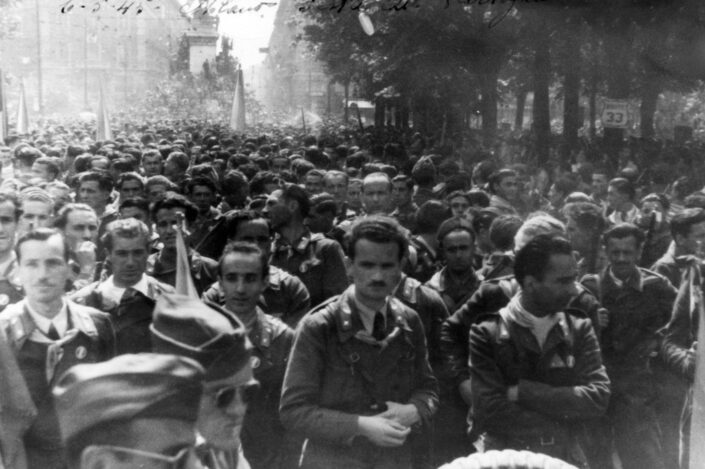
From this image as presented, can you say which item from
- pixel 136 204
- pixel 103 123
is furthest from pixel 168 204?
pixel 103 123

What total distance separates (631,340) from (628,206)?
4329mm

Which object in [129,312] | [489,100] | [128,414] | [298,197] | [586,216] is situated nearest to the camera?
[128,414]

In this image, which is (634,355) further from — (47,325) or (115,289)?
(47,325)

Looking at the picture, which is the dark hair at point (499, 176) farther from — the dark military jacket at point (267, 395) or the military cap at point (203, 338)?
the military cap at point (203, 338)

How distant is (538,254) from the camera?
3.96 meters

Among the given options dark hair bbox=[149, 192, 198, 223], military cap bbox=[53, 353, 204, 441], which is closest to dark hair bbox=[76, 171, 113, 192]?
dark hair bbox=[149, 192, 198, 223]

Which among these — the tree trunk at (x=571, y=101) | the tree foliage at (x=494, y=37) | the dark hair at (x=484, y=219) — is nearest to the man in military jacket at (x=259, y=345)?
the dark hair at (x=484, y=219)

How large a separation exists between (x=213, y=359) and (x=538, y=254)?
2.01m

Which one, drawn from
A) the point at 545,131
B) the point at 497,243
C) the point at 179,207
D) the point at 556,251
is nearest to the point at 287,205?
the point at 179,207

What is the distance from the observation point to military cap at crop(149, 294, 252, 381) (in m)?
2.21

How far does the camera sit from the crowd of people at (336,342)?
2203mm

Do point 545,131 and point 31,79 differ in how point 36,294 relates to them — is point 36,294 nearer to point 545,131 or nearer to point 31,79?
point 545,131

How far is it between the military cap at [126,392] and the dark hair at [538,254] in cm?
219

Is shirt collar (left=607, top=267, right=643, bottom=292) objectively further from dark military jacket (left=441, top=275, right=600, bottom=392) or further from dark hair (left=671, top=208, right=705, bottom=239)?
dark hair (left=671, top=208, right=705, bottom=239)
